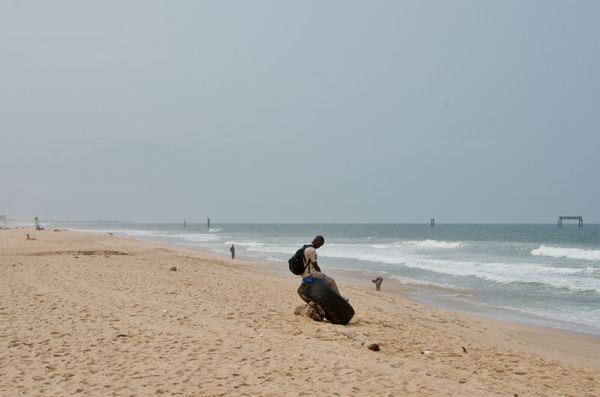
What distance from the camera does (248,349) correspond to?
6.99 meters

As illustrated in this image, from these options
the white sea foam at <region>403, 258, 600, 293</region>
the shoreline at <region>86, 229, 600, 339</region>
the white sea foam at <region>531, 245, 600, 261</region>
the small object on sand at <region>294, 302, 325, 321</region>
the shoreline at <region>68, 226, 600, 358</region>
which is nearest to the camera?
the small object on sand at <region>294, 302, 325, 321</region>

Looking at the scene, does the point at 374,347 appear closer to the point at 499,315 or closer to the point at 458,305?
the point at 499,315

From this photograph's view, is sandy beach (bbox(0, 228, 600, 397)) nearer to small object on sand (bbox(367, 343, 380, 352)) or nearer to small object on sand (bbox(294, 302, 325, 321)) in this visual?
small object on sand (bbox(367, 343, 380, 352))

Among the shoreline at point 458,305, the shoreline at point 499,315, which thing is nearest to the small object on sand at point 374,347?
the shoreline at point 499,315

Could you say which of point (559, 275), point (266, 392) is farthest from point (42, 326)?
point (559, 275)

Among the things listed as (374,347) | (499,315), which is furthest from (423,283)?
(374,347)

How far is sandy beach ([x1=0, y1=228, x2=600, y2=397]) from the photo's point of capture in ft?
18.3

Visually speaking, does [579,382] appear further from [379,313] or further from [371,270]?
[371,270]

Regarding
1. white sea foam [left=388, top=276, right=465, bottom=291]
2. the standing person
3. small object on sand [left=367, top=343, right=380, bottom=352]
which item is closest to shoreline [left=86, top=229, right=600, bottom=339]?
white sea foam [left=388, top=276, right=465, bottom=291]

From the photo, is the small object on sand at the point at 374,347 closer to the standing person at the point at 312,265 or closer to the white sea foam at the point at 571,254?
the standing person at the point at 312,265

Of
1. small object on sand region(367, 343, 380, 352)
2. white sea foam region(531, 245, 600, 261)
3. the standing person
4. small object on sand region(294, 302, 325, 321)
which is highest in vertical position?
the standing person

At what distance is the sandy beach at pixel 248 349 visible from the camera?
559cm

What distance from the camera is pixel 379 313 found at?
1142 centimetres

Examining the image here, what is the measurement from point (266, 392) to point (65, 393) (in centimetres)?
198
